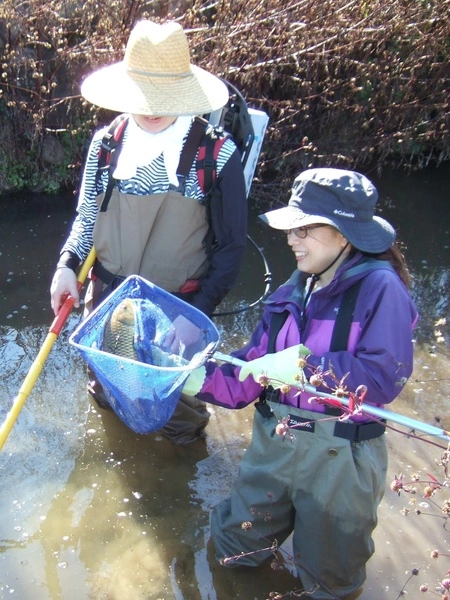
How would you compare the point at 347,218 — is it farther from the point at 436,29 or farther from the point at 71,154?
the point at 436,29

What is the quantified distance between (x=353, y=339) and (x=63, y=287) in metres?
1.38

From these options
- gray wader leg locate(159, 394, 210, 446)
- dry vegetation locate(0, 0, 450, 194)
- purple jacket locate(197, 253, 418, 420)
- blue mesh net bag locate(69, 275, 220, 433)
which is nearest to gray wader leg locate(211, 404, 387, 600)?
purple jacket locate(197, 253, 418, 420)

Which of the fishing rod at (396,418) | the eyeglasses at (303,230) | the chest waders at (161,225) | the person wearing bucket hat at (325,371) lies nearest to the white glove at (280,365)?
the person wearing bucket hat at (325,371)

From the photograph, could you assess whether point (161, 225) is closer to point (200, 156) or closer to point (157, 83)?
point (200, 156)

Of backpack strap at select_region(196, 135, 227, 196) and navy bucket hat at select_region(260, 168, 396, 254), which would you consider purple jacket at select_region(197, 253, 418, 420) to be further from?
backpack strap at select_region(196, 135, 227, 196)

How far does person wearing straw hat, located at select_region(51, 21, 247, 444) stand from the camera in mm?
2777

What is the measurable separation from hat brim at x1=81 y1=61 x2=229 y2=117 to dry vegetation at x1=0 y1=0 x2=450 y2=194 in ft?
9.34

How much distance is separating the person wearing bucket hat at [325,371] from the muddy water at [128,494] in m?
0.52

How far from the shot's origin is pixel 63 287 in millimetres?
3002

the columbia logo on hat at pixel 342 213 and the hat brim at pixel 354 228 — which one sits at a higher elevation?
the columbia logo on hat at pixel 342 213

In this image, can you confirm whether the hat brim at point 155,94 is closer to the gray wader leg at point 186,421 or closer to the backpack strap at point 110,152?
the backpack strap at point 110,152

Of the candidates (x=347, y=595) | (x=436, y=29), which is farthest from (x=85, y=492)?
(x=436, y=29)

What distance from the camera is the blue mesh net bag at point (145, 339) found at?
7.83 ft

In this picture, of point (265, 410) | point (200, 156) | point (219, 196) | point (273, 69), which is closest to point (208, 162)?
point (200, 156)
